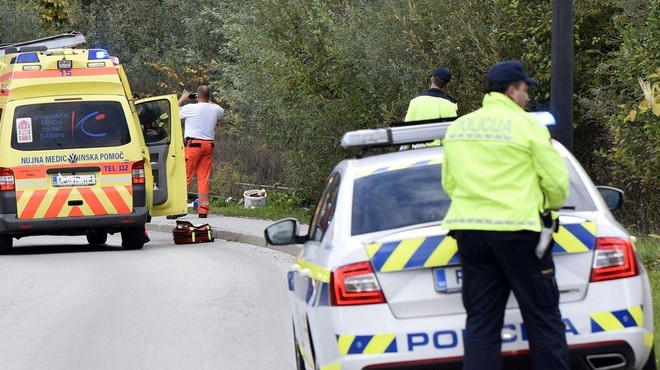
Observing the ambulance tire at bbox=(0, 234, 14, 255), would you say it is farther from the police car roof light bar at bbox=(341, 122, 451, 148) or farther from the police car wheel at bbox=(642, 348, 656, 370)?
the police car wheel at bbox=(642, 348, 656, 370)

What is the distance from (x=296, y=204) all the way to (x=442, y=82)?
10141mm

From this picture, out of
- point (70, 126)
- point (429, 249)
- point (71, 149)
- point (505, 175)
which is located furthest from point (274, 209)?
point (505, 175)

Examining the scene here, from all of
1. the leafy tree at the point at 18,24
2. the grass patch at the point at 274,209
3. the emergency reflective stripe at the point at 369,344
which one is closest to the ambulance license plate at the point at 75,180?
the grass patch at the point at 274,209

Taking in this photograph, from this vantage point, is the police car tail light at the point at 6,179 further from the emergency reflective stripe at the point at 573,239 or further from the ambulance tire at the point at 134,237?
the emergency reflective stripe at the point at 573,239

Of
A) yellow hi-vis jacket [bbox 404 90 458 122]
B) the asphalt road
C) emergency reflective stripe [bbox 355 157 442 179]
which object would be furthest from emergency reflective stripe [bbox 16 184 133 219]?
emergency reflective stripe [bbox 355 157 442 179]

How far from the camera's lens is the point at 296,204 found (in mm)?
23734

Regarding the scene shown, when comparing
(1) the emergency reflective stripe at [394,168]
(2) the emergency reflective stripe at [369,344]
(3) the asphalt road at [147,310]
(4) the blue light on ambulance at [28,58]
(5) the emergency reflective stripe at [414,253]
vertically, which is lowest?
(3) the asphalt road at [147,310]

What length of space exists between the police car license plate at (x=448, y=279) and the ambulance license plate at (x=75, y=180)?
11.8m

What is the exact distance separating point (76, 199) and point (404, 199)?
36.6 feet

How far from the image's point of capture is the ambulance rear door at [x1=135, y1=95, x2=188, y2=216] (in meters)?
18.9

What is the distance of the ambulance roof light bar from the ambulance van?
10.8 metres

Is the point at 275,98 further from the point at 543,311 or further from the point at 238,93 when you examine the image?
the point at 543,311

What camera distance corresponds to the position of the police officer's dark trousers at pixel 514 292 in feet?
20.4

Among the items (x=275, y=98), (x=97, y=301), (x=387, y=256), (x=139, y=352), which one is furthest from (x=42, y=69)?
(x=387, y=256)
